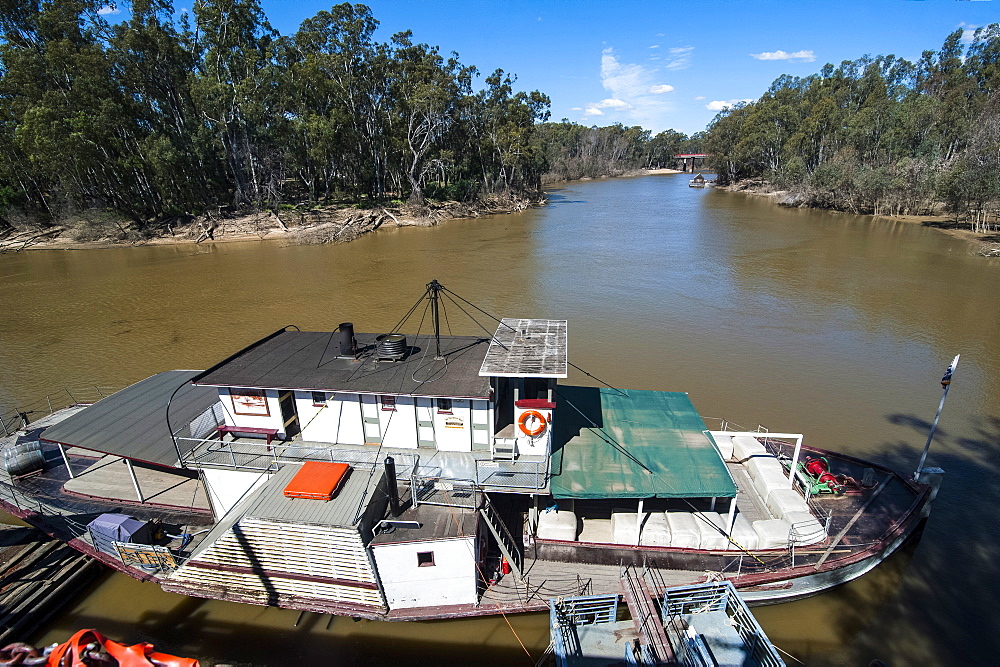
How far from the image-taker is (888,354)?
26891 mm

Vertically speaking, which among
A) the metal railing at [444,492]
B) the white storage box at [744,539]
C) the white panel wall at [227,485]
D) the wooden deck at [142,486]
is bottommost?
the wooden deck at [142,486]

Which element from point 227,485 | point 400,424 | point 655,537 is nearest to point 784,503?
point 655,537

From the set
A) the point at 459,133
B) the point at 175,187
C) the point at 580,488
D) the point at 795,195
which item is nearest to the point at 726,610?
the point at 580,488

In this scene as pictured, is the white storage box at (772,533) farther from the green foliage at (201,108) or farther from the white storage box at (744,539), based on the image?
the green foliage at (201,108)

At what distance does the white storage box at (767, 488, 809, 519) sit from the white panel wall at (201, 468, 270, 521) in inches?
573

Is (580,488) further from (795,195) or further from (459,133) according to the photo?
(795,195)

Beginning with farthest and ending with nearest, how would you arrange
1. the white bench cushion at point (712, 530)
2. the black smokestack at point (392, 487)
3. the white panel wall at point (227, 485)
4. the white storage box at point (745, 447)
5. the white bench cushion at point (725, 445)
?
the white bench cushion at point (725, 445)
the white storage box at point (745, 447)
the white panel wall at point (227, 485)
the white bench cushion at point (712, 530)
the black smokestack at point (392, 487)

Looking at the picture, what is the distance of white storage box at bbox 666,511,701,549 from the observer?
494 inches

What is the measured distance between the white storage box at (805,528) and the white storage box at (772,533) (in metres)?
0.19

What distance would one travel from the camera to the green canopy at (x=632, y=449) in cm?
1236

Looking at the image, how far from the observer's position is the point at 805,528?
12742mm

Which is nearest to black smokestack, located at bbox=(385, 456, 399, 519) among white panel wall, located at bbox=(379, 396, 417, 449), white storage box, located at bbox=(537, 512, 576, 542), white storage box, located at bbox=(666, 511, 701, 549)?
white panel wall, located at bbox=(379, 396, 417, 449)

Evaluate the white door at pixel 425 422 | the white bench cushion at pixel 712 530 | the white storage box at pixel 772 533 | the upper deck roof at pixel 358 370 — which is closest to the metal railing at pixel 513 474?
the white door at pixel 425 422

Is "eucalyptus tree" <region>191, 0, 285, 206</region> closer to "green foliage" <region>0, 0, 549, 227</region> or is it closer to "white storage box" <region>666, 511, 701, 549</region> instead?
"green foliage" <region>0, 0, 549, 227</region>
